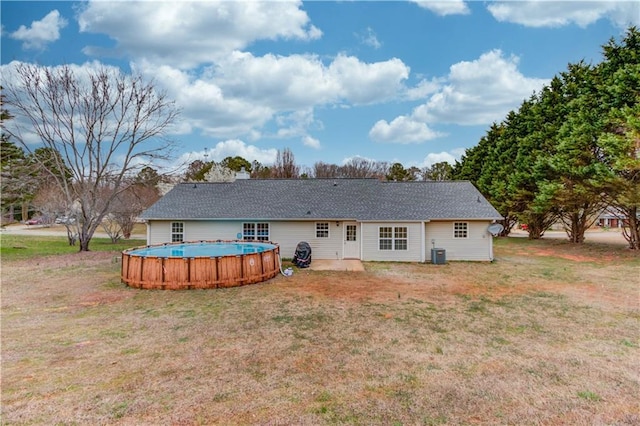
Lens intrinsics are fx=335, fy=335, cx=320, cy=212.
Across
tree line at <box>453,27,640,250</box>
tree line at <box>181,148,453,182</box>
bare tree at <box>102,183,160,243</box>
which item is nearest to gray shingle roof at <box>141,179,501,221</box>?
tree line at <box>453,27,640,250</box>

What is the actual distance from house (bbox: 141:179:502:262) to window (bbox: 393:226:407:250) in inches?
2.0

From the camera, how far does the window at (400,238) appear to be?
16953 millimetres

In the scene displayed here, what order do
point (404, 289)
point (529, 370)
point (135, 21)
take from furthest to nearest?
point (135, 21) → point (404, 289) → point (529, 370)

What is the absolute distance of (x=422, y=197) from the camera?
62.3 ft

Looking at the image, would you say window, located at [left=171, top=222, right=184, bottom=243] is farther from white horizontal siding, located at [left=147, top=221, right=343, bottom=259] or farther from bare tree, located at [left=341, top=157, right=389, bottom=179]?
bare tree, located at [left=341, top=157, right=389, bottom=179]

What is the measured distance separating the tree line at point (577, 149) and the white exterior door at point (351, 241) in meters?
12.5

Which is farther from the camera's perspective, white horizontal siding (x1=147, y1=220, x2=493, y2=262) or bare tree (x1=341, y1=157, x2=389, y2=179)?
bare tree (x1=341, y1=157, x2=389, y2=179)

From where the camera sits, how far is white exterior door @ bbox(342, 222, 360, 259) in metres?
17.3

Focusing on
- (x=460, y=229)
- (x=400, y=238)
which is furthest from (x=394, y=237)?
(x=460, y=229)

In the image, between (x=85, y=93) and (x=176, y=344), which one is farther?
(x=85, y=93)

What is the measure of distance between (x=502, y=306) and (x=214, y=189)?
16.7 metres

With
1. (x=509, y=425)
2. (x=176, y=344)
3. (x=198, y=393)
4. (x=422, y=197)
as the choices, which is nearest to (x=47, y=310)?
(x=176, y=344)

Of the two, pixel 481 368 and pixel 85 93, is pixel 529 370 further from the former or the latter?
pixel 85 93

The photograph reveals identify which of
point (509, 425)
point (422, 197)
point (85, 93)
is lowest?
point (509, 425)
